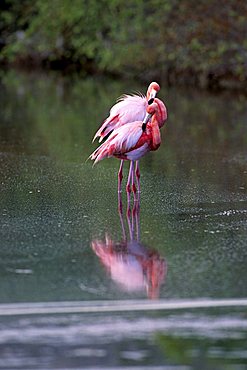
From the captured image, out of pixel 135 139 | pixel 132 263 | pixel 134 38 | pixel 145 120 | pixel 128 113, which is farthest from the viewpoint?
pixel 134 38

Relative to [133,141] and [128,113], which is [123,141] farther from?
[128,113]

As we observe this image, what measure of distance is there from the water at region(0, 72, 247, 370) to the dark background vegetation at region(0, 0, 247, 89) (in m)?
11.3

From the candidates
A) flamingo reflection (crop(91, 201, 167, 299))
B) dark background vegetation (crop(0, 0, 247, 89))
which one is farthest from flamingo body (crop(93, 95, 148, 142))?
dark background vegetation (crop(0, 0, 247, 89))

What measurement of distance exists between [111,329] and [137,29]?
77.9 ft

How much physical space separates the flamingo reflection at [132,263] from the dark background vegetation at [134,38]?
56.0ft

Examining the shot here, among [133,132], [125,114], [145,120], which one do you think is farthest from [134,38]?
[133,132]

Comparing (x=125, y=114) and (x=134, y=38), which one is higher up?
(x=134, y=38)

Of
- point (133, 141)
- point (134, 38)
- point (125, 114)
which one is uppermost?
point (134, 38)

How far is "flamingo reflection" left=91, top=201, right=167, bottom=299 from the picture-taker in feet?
22.9

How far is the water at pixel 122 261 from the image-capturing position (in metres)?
5.73

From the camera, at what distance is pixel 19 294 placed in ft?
21.9

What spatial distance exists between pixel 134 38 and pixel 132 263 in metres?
22.9

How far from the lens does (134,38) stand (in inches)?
1185

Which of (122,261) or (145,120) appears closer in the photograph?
(122,261)
